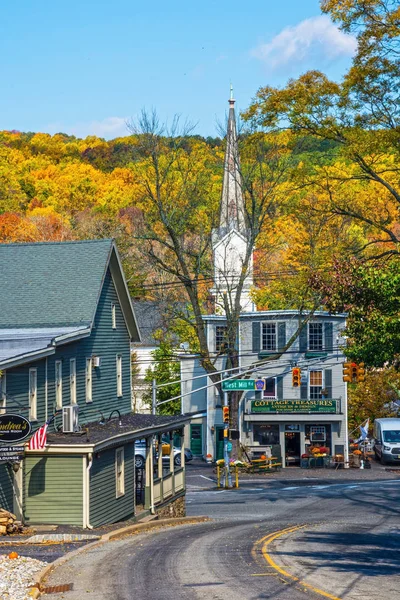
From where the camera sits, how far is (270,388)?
60344mm

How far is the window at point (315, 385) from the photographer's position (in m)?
60.2

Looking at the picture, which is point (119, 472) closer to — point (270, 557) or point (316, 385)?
point (270, 557)

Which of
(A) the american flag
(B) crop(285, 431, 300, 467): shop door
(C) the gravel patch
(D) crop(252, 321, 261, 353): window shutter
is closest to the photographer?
(C) the gravel patch

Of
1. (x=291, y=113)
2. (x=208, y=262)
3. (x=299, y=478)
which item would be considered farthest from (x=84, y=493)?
(x=208, y=262)

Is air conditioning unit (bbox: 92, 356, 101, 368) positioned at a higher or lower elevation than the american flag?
higher

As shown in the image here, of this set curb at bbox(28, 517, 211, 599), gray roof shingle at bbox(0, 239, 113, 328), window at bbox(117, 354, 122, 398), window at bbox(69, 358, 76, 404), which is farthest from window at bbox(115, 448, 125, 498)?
window at bbox(117, 354, 122, 398)

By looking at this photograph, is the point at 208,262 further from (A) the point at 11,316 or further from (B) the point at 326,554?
(B) the point at 326,554

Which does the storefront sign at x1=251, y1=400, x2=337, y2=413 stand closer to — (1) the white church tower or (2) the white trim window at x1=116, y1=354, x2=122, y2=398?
(1) the white church tower

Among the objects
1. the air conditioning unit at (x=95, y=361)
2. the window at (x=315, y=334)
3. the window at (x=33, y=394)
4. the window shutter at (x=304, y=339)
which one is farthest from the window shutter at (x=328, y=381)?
the window at (x=33, y=394)

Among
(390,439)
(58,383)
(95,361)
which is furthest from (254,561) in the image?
(390,439)

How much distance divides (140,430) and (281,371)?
1202 inches

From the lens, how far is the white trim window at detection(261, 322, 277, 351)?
60.9 meters

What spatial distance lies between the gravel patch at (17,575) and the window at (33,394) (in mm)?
8341

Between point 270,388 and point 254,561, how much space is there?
136ft
